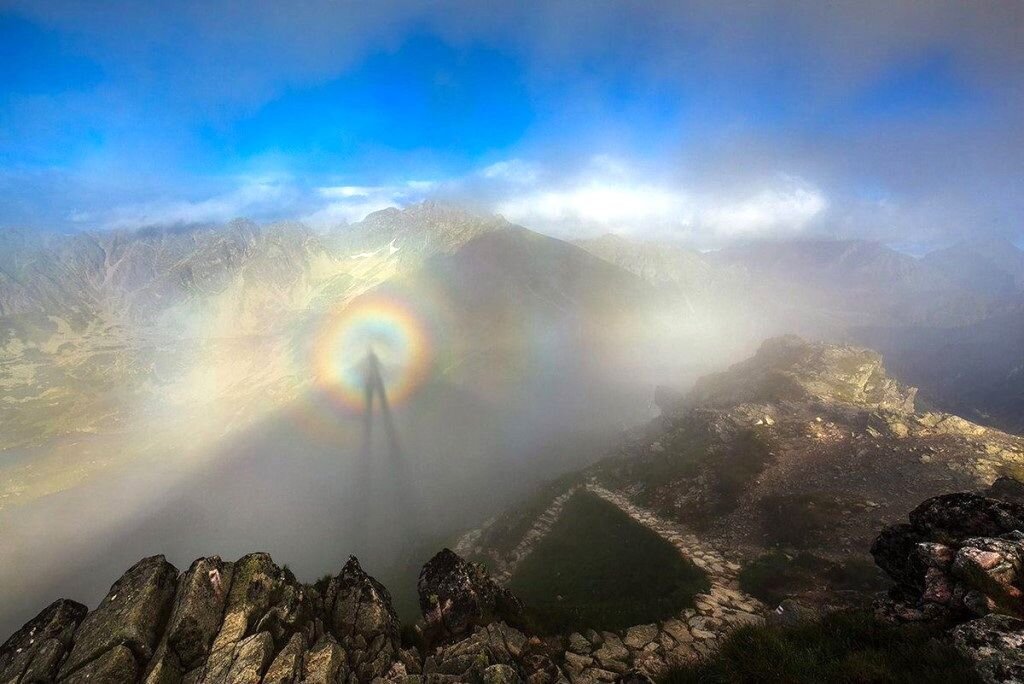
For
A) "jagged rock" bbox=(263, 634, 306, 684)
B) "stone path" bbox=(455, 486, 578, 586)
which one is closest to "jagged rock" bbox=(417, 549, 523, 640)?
"jagged rock" bbox=(263, 634, 306, 684)

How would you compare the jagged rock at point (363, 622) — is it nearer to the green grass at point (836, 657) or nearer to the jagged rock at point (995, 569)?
the green grass at point (836, 657)

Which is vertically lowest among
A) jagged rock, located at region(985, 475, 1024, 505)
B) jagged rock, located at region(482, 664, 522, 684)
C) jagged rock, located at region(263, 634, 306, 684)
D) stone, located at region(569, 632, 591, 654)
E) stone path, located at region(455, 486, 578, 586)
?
stone path, located at region(455, 486, 578, 586)

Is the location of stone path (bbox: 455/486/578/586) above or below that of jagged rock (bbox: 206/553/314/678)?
below

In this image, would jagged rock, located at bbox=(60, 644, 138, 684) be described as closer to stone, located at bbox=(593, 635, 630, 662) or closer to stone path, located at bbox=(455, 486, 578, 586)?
stone, located at bbox=(593, 635, 630, 662)

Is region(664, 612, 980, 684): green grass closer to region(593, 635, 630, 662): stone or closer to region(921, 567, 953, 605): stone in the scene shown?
region(921, 567, 953, 605): stone

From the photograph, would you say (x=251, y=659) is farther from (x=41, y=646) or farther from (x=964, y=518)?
Result: (x=964, y=518)

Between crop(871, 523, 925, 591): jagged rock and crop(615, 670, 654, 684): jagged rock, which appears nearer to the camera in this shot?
crop(871, 523, 925, 591): jagged rock

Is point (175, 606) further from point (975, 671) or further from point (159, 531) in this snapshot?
point (159, 531)

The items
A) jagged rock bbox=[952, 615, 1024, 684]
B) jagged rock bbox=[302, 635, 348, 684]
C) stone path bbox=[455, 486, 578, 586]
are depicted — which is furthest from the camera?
stone path bbox=[455, 486, 578, 586]

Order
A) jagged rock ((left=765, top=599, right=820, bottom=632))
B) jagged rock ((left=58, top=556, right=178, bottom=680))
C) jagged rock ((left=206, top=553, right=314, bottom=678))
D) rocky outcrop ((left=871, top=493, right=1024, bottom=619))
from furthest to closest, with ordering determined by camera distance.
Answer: jagged rock ((left=765, top=599, right=820, bottom=632)) < jagged rock ((left=206, top=553, right=314, bottom=678)) < jagged rock ((left=58, top=556, right=178, bottom=680)) < rocky outcrop ((left=871, top=493, right=1024, bottom=619))
